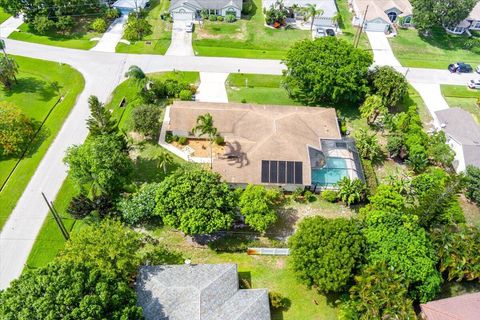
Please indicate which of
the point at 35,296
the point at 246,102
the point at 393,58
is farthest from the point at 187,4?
the point at 35,296

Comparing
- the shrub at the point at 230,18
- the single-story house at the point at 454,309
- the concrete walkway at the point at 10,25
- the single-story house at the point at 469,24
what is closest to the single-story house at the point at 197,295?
the single-story house at the point at 454,309

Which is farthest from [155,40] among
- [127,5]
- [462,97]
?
[462,97]

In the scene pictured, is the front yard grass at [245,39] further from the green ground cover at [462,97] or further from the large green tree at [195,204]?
the large green tree at [195,204]

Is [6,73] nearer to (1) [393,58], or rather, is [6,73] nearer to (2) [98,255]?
(2) [98,255]

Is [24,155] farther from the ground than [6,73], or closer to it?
closer to it

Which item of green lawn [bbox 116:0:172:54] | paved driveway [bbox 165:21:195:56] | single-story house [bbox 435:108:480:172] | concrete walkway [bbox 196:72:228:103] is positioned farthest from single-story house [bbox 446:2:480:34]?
green lawn [bbox 116:0:172:54]

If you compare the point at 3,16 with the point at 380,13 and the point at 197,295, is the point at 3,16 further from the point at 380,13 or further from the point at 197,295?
the point at 380,13
